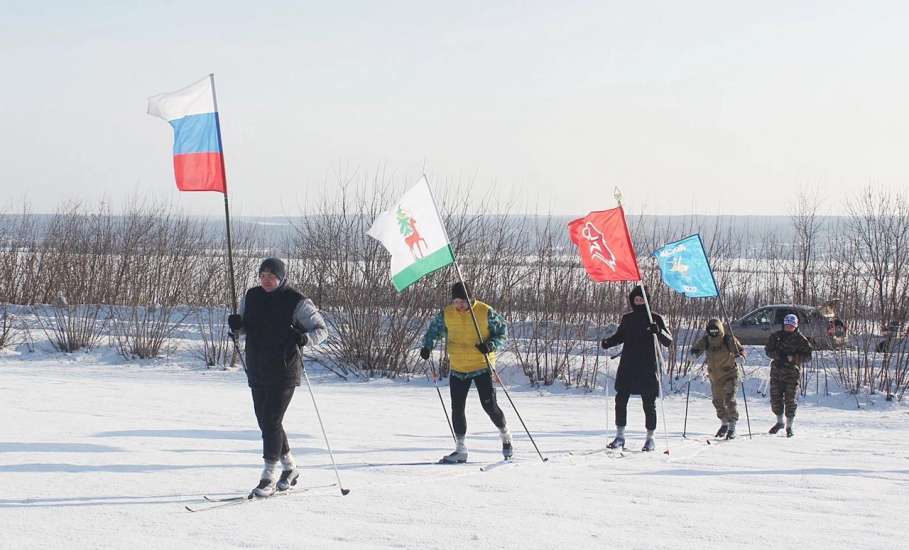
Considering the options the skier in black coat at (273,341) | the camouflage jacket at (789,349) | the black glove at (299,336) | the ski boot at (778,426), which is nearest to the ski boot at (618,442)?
the camouflage jacket at (789,349)

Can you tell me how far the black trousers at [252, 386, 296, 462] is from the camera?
6.77 m

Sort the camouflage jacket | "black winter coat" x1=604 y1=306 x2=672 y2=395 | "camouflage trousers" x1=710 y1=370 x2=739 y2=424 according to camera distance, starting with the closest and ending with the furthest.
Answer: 1. "black winter coat" x1=604 y1=306 x2=672 y2=395
2. "camouflage trousers" x1=710 y1=370 x2=739 y2=424
3. the camouflage jacket

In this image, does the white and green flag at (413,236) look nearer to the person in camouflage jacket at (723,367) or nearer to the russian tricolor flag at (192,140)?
the russian tricolor flag at (192,140)

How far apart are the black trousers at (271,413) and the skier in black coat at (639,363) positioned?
390 centimetres

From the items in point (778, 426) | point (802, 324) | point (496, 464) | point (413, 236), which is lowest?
point (778, 426)

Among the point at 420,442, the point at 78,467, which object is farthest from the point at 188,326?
the point at 78,467

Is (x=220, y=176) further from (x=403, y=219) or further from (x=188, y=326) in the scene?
(x=188, y=326)

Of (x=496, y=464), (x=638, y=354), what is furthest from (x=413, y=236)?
(x=638, y=354)

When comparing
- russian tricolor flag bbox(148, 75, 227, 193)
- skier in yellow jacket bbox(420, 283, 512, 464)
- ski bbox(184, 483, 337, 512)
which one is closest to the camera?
ski bbox(184, 483, 337, 512)

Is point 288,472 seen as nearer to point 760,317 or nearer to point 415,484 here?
point 415,484

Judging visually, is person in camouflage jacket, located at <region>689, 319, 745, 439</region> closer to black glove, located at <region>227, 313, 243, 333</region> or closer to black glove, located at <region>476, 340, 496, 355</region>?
black glove, located at <region>476, 340, 496, 355</region>

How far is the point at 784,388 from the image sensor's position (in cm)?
1248

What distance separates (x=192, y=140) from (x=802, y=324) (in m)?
17.9

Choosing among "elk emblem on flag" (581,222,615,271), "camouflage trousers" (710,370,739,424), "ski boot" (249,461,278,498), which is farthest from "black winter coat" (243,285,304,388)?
"camouflage trousers" (710,370,739,424)
